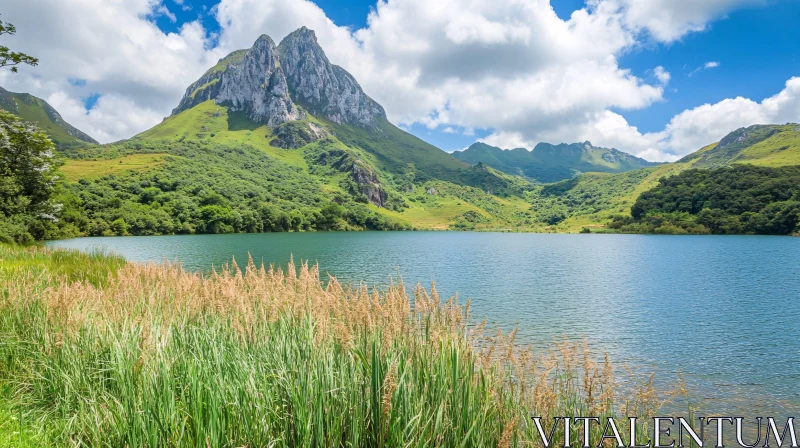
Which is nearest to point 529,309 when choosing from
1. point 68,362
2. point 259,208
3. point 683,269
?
point 68,362

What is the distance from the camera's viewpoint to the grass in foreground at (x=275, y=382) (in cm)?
433

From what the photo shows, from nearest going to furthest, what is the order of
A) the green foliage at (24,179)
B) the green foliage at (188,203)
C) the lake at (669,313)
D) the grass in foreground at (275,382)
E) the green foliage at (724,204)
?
the grass in foreground at (275,382) → the lake at (669,313) → the green foliage at (24,179) → the green foliage at (188,203) → the green foliage at (724,204)

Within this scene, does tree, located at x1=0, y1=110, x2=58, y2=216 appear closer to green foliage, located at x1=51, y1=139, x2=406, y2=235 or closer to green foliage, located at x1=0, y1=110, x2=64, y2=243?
green foliage, located at x1=0, y1=110, x2=64, y2=243

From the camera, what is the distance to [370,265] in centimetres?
4653

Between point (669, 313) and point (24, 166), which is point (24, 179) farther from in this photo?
point (669, 313)

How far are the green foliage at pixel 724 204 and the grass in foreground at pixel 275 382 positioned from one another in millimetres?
160978

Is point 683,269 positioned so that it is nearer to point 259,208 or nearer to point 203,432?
point 203,432

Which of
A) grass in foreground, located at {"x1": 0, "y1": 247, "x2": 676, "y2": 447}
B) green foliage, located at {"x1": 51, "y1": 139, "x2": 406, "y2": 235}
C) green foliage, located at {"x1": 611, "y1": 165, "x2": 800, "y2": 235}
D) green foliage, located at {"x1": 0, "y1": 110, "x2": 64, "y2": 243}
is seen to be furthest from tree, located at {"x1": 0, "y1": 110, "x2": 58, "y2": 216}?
green foliage, located at {"x1": 611, "y1": 165, "x2": 800, "y2": 235}

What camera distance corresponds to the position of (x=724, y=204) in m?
141

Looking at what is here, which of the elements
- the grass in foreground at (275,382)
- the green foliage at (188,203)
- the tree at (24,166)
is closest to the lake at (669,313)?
the grass in foreground at (275,382)

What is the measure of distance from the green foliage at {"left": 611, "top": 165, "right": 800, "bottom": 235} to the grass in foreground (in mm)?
160978

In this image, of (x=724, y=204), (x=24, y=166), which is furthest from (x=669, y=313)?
(x=724, y=204)

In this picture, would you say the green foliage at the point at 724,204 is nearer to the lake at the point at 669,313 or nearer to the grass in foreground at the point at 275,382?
the lake at the point at 669,313

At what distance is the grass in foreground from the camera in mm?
4328
